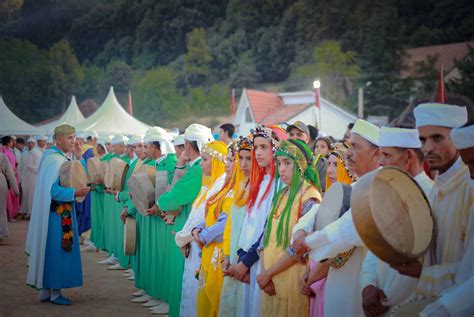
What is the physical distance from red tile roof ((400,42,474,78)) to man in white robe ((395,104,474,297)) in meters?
29.2

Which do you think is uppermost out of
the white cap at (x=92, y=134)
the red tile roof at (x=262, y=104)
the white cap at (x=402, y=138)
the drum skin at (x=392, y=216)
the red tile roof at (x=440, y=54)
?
the red tile roof at (x=440, y=54)

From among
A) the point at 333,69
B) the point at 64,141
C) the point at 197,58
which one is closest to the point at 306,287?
the point at 64,141

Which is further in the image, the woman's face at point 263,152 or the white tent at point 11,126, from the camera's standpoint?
the white tent at point 11,126

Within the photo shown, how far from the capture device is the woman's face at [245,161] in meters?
4.27

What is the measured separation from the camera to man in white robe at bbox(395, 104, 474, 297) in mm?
2314

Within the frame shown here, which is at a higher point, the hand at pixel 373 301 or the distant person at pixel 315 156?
the distant person at pixel 315 156

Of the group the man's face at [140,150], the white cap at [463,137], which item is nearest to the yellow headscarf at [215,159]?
the white cap at [463,137]

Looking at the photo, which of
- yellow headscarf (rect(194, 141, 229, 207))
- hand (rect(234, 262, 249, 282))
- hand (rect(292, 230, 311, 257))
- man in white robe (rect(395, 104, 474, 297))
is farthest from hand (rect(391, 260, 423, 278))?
yellow headscarf (rect(194, 141, 229, 207))

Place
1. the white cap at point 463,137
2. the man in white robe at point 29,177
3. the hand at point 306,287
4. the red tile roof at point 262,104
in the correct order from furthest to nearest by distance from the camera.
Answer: the red tile roof at point 262,104
the man in white robe at point 29,177
the hand at point 306,287
the white cap at point 463,137

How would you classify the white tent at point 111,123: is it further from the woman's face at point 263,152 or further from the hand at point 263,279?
the hand at point 263,279

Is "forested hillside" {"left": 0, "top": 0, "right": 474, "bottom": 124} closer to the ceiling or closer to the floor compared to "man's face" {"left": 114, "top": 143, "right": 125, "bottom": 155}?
closer to the ceiling

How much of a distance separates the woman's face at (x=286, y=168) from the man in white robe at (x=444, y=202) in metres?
1.17

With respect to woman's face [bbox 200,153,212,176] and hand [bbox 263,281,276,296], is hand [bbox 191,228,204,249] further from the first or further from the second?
hand [bbox 263,281,276,296]

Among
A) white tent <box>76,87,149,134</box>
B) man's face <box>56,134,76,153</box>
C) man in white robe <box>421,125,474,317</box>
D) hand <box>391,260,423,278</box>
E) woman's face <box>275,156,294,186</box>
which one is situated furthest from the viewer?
white tent <box>76,87,149,134</box>
